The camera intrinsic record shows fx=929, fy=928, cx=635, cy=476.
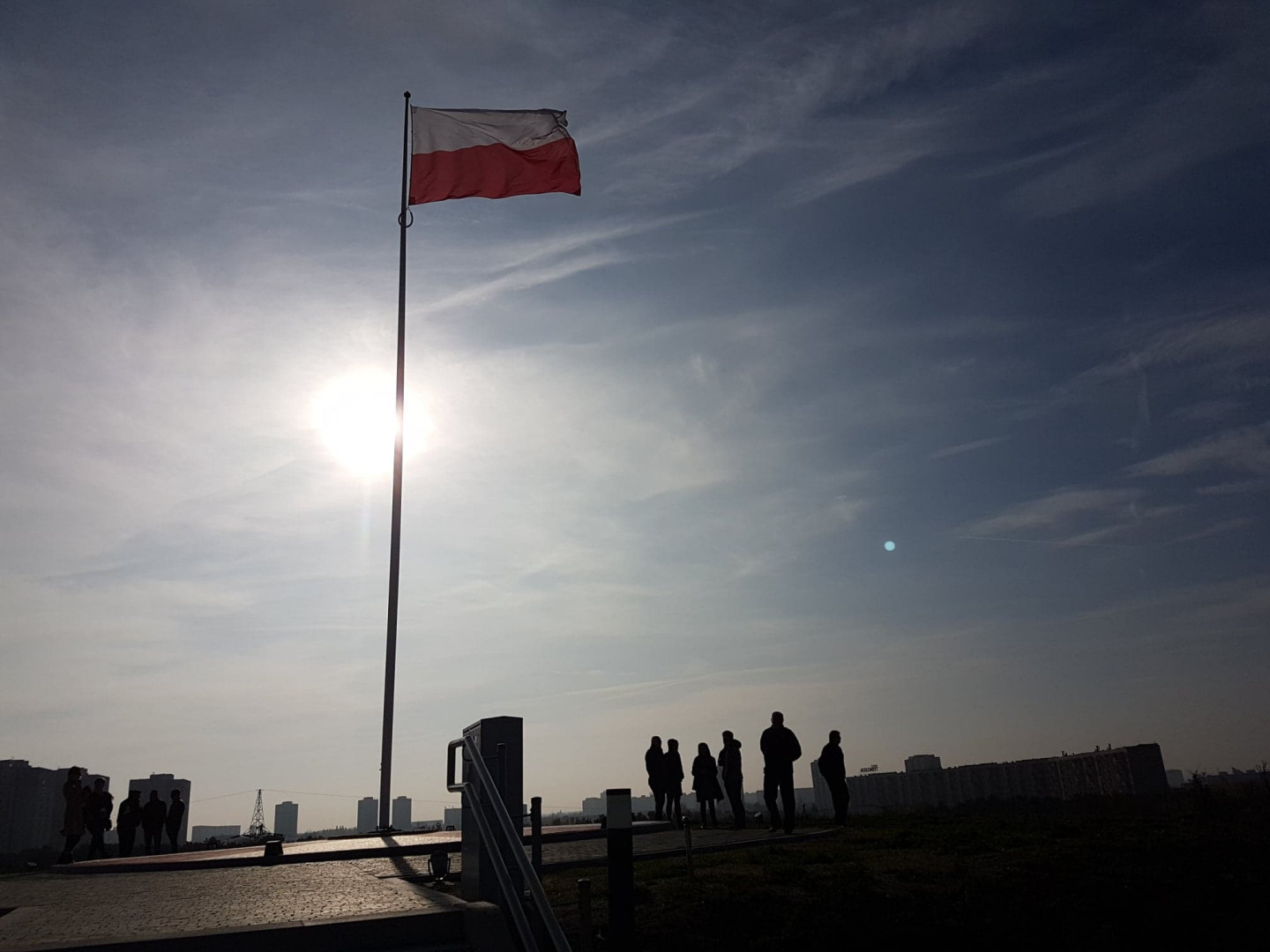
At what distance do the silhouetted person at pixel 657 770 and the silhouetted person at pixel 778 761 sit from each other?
4161 mm

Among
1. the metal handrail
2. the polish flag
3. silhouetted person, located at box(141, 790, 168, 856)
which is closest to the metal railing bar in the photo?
the metal handrail

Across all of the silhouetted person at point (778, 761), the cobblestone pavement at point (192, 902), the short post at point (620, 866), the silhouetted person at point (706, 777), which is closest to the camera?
the cobblestone pavement at point (192, 902)

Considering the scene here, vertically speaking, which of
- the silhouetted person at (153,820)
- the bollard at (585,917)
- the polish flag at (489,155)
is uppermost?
the polish flag at (489,155)

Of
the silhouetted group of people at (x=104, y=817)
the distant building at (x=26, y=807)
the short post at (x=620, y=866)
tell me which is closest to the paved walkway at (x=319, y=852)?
the silhouetted group of people at (x=104, y=817)

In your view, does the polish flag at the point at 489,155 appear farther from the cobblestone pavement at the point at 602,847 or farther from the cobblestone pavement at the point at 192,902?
the cobblestone pavement at the point at 192,902

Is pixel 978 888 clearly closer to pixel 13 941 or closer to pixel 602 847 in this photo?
pixel 602 847

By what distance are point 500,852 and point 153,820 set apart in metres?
18.5

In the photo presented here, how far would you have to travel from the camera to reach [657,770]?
19.8 meters

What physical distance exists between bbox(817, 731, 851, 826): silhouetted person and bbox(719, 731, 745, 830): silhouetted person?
6.30 ft

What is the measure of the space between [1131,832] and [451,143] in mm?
17736

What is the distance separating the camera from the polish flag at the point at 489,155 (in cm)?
1989

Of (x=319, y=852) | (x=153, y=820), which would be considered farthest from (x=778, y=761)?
(x=153, y=820)

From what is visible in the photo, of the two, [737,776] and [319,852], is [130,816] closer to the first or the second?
[319,852]

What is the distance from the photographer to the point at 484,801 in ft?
24.6
